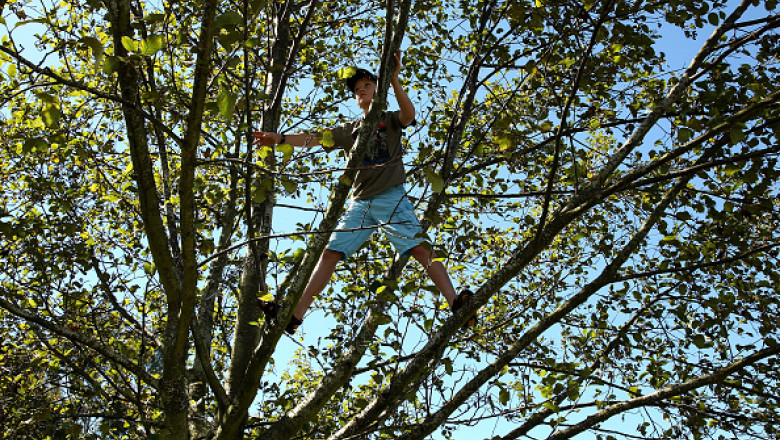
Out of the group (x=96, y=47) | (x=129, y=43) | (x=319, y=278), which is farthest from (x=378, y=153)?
(x=96, y=47)

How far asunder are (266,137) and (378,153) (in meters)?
0.89

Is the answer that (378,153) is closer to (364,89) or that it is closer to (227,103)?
(364,89)

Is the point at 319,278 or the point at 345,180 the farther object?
the point at 319,278

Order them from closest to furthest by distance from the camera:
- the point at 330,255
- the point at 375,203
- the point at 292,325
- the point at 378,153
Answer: the point at 292,325, the point at 330,255, the point at 375,203, the point at 378,153

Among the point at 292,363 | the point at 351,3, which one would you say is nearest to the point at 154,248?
the point at 351,3

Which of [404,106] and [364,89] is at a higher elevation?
[364,89]

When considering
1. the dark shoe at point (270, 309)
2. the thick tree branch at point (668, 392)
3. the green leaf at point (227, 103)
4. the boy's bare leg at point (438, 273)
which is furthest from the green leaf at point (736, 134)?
the dark shoe at point (270, 309)

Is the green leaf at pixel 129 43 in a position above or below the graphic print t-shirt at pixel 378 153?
below

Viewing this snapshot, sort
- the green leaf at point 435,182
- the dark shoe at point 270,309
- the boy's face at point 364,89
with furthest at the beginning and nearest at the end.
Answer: the boy's face at point 364,89, the dark shoe at point 270,309, the green leaf at point 435,182

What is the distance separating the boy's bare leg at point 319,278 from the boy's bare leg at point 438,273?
0.60m

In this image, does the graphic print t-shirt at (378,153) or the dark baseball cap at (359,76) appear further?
the dark baseball cap at (359,76)

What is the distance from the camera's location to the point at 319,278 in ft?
14.1

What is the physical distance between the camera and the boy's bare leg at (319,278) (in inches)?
165

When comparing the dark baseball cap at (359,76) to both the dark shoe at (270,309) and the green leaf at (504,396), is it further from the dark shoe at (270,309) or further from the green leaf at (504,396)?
the green leaf at (504,396)
